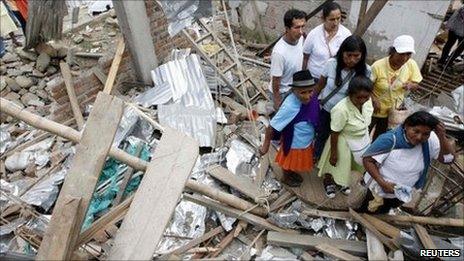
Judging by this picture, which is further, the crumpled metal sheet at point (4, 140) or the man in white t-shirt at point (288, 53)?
the crumpled metal sheet at point (4, 140)

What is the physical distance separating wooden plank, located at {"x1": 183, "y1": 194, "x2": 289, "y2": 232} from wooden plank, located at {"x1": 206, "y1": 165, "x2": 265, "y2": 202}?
0.78 ft

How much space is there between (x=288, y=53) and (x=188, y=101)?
1.88m

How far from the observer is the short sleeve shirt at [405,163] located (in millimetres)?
3203

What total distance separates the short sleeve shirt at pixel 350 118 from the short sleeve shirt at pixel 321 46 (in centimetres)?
86

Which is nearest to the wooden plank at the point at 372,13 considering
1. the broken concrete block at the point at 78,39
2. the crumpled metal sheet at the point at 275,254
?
the crumpled metal sheet at the point at 275,254

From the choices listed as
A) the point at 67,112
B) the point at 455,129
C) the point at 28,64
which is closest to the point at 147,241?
the point at 67,112

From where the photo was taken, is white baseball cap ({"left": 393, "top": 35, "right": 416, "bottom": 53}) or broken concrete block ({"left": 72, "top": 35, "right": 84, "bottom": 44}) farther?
broken concrete block ({"left": 72, "top": 35, "right": 84, "bottom": 44})

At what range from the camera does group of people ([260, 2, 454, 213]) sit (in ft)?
10.6

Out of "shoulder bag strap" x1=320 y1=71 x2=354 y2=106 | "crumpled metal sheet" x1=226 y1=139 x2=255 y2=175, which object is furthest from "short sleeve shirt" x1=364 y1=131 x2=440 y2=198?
"crumpled metal sheet" x1=226 y1=139 x2=255 y2=175

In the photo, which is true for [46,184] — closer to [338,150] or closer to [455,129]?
[338,150]

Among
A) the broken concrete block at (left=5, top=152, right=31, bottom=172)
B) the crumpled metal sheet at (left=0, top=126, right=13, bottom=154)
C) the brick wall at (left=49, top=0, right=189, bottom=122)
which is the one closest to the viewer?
the broken concrete block at (left=5, top=152, right=31, bottom=172)

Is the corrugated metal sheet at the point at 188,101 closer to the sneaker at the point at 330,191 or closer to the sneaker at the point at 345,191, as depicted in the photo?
the sneaker at the point at 330,191

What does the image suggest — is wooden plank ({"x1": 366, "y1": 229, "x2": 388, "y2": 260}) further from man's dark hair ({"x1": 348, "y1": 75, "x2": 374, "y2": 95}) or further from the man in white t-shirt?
the man in white t-shirt

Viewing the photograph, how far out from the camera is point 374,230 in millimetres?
3699
